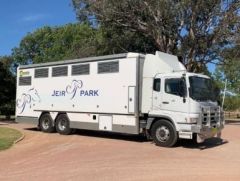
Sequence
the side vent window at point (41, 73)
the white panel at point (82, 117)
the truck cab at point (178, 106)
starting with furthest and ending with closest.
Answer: the side vent window at point (41, 73)
the white panel at point (82, 117)
the truck cab at point (178, 106)

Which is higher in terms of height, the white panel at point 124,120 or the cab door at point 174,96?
the cab door at point 174,96

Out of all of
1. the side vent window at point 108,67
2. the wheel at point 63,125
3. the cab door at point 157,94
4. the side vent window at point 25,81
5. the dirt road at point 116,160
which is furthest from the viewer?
the side vent window at point 25,81

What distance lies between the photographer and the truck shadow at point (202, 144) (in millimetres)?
17016

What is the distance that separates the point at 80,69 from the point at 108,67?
188 cm

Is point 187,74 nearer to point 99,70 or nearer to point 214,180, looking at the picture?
point 99,70

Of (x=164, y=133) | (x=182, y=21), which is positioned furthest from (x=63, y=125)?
(x=182, y=21)

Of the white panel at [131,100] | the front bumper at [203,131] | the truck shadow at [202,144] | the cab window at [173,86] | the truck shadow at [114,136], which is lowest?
the truck shadow at [202,144]

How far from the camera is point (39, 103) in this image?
2250 cm

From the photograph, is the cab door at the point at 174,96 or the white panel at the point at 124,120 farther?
the white panel at the point at 124,120

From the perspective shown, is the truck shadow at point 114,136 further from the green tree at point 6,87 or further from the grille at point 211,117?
the green tree at point 6,87

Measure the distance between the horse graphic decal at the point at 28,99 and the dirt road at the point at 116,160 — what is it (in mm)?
3637

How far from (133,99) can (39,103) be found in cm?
643

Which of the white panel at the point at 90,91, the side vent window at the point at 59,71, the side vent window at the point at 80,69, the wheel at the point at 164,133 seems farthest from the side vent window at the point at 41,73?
the wheel at the point at 164,133

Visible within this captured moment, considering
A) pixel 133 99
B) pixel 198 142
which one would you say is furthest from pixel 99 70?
pixel 198 142
